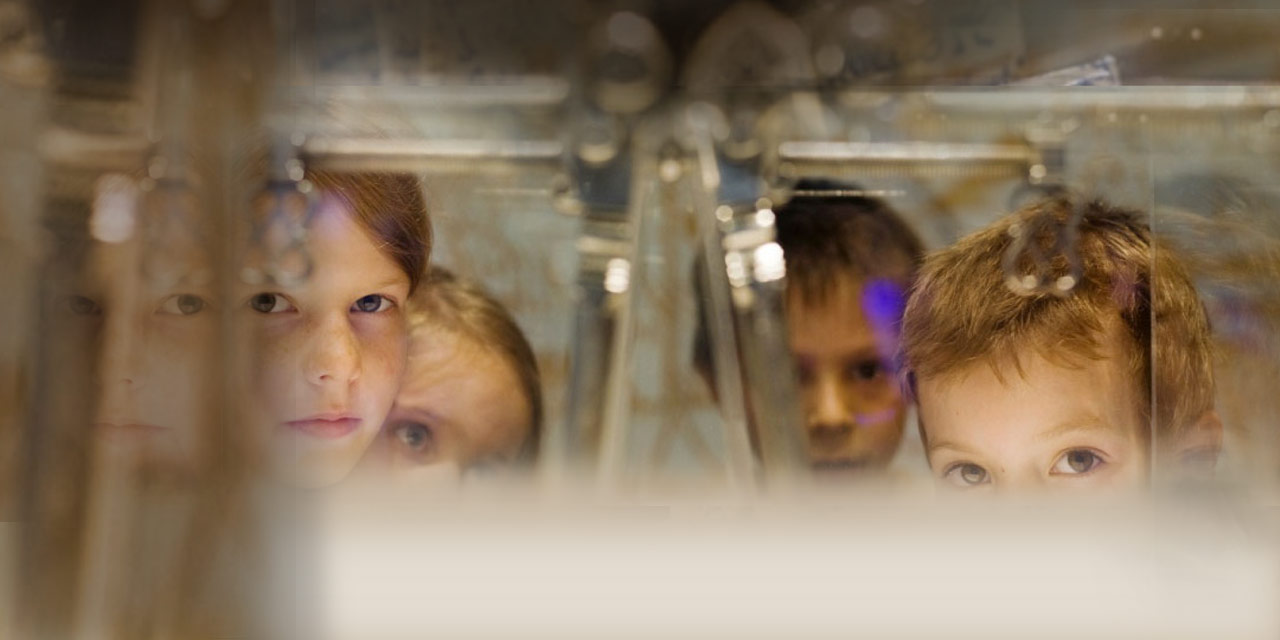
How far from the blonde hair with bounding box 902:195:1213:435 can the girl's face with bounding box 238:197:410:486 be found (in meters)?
0.53

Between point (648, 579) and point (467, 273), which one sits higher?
point (467, 273)

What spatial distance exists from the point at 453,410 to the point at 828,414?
1.25ft

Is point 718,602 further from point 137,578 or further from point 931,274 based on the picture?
point 137,578

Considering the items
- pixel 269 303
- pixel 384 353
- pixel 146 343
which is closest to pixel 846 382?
pixel 384 353

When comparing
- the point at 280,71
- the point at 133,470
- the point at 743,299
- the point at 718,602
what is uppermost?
the point at 280,71

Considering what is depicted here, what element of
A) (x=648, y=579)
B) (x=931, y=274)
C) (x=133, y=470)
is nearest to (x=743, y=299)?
(x=931, y=274)

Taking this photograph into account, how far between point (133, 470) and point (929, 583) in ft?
2.62

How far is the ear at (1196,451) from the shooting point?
1111 mm

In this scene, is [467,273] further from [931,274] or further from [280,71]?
[931,274]

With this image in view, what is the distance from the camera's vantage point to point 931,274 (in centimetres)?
112

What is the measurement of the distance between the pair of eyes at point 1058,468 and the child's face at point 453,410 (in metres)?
0.43

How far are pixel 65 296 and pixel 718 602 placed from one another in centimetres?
72

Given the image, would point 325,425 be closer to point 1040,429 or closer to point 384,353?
point 384,353

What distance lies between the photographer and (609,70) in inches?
45.1
